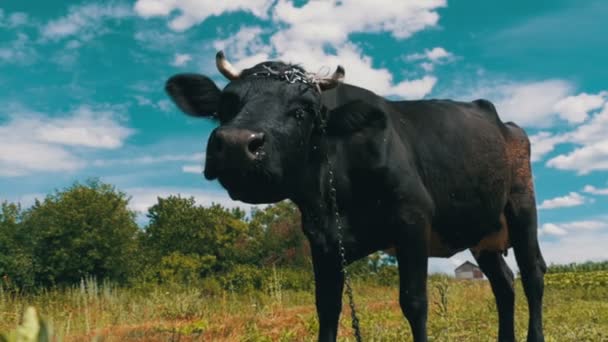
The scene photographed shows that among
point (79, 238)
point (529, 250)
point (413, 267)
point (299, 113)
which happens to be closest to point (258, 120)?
point (299, 113)

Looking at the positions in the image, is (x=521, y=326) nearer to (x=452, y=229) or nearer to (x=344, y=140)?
(x=452, y=229)

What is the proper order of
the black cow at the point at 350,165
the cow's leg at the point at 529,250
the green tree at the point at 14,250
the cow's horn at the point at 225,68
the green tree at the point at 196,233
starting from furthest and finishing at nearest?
1. the green tree at the point at 196,233
2. the green tree at the point at 14,250
3. the cow's leg at the point at 529,250
4. the cow's horn at the point at 225,68
5. the black cow at the point at 350,165

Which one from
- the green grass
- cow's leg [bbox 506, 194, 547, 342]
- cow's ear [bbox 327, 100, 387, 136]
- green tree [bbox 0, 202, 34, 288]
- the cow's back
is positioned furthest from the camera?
green tree [bbox 0, 202, 34, 288]

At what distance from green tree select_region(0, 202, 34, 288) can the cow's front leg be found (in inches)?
1112

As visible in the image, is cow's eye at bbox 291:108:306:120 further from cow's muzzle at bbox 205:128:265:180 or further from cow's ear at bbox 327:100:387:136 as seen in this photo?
cow's muzzle at bbox 205:128:265:180

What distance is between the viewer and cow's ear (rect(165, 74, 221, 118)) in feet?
15.9

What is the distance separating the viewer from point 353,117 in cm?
442

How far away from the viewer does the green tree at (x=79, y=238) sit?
108ft

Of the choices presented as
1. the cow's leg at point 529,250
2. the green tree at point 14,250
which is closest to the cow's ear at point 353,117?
the cow's leg at point 529,250

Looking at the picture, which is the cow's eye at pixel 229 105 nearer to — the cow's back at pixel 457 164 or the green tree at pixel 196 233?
the cow's back at pixel 457 164

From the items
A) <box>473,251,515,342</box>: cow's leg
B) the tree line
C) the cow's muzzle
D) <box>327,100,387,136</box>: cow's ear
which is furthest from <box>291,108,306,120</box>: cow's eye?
the tree line

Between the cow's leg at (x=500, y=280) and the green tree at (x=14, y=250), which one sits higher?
the green tree at (x=14, y=250)

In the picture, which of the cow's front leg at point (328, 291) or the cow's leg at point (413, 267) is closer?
the cow's leg at point (413, 267)

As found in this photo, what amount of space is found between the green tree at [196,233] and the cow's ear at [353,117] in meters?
37.7
